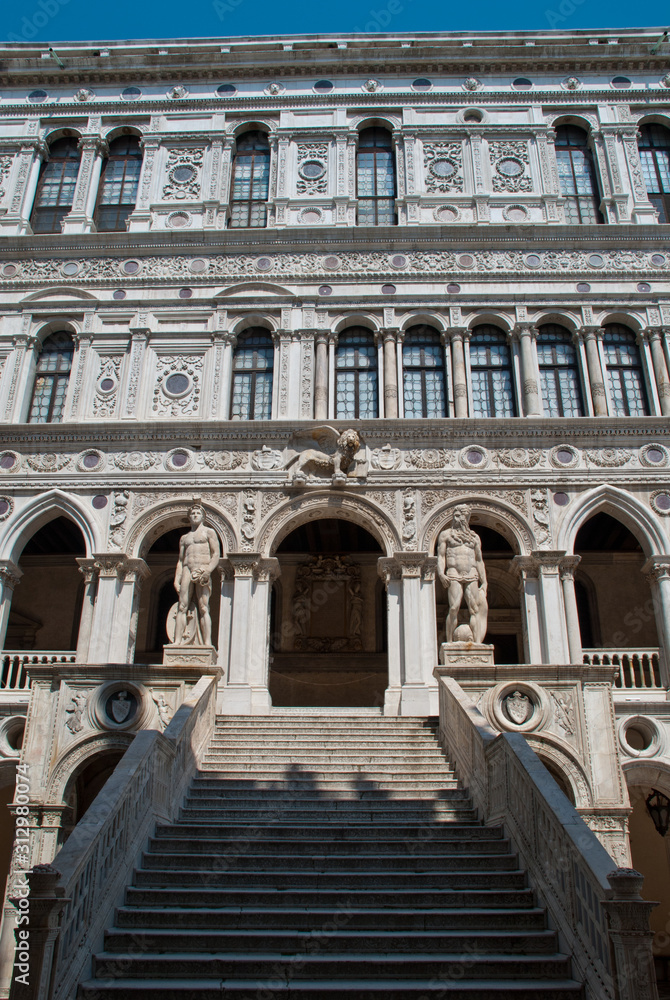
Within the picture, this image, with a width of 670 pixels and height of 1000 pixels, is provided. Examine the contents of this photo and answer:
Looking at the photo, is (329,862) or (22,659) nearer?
(329,862)

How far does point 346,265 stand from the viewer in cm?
2055

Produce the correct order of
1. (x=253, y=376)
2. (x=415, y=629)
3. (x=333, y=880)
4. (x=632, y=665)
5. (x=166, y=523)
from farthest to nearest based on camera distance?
1. (x=253, y=376)
2. (x=166, y=523)
3. (x=415, y=629)
4. (x=632, y=665)
5. (x=333, y=880)

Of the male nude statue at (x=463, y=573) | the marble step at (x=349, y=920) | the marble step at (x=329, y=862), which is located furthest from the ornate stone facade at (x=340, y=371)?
the marble step at (x=349, y=920)

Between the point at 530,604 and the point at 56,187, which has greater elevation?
the point at 56,187

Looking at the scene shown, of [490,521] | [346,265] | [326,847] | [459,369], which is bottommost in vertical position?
[326,847]

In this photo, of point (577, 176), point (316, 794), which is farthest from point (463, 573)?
point (577, 176)

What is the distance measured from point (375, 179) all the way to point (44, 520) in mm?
11796

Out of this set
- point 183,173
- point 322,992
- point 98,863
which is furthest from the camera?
point 183,173

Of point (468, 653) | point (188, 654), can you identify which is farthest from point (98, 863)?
point (468, 653)

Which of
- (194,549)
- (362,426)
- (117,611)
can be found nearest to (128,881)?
(194,549)

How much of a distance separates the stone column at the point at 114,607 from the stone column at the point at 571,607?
337 inches

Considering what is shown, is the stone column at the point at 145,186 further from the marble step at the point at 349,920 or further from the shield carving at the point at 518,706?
the marble step at the point at 349,920

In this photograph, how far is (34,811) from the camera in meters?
13.6

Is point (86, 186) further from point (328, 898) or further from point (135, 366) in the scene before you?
point (328, 898)
